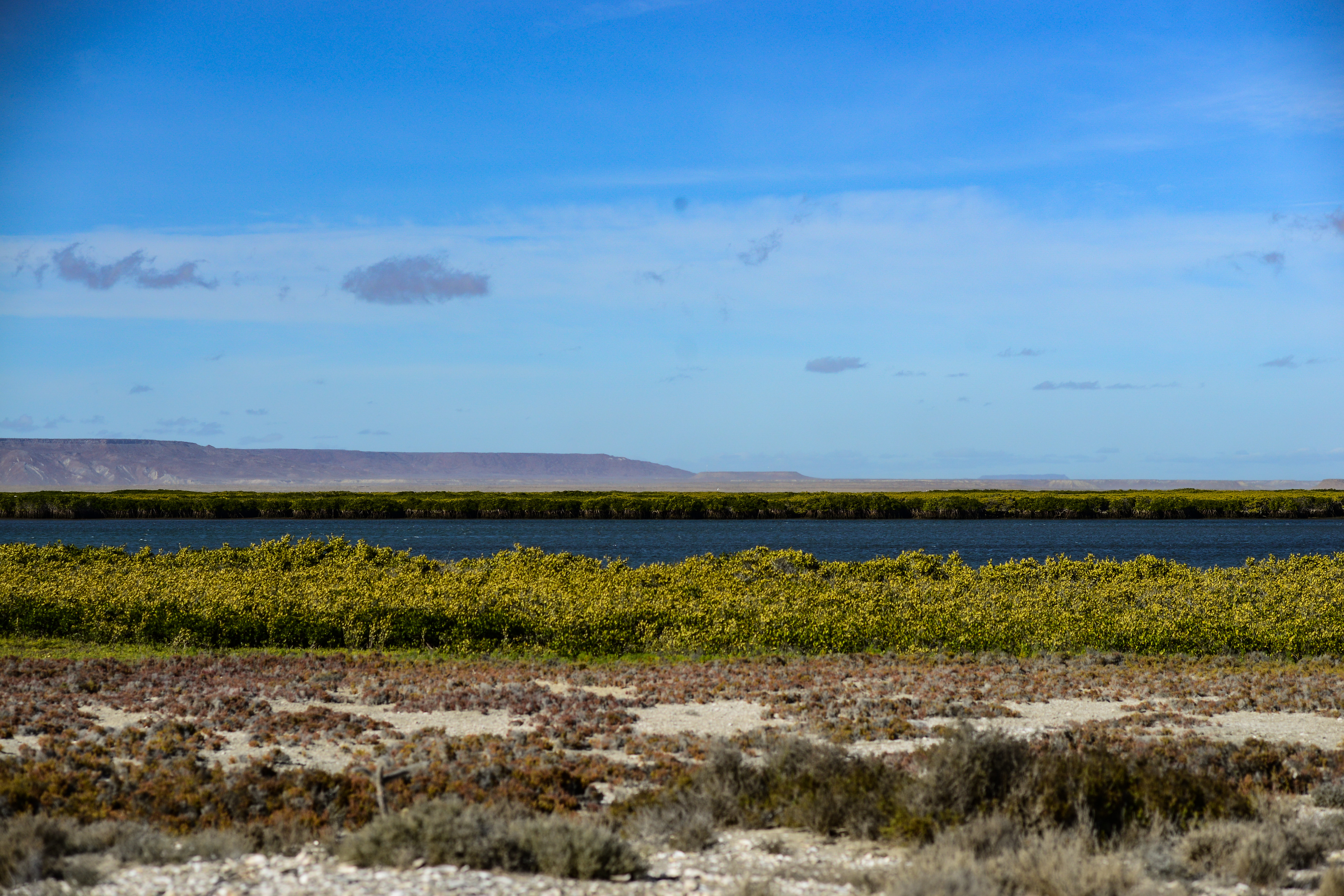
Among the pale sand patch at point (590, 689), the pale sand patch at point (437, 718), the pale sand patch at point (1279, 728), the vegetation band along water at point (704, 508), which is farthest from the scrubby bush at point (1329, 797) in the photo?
the vegetation band along water at point (704, 508)

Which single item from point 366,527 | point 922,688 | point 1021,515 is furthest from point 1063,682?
point 1021,515

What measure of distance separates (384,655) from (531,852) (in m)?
13.0

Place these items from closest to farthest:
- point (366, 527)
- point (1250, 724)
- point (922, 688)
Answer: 1. point (1250, 724)
2. point (922, 688)
3. point (366, 527)

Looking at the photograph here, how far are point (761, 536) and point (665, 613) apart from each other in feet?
180

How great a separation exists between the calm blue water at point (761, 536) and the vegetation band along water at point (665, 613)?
21.7 metres

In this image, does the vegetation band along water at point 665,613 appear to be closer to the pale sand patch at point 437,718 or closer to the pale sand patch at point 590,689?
the pale sand patch at point 590,689

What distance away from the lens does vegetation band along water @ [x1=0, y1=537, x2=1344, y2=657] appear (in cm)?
2136

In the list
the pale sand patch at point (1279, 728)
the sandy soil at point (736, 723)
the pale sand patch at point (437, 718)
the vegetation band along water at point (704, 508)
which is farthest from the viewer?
the vegetation band along water at point (704, 508)

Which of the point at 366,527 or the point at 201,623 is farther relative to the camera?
the point at 366,527

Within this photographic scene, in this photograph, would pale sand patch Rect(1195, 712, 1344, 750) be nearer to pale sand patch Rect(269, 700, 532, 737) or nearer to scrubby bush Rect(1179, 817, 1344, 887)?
scrubby bush Rect(1179, 817, 1344, 887)

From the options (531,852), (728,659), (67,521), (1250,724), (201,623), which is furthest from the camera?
(67,521)

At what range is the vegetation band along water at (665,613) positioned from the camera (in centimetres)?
2136

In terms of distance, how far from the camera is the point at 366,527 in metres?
98.4

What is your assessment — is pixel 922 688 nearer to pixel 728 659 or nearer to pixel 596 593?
pixel 728 659
